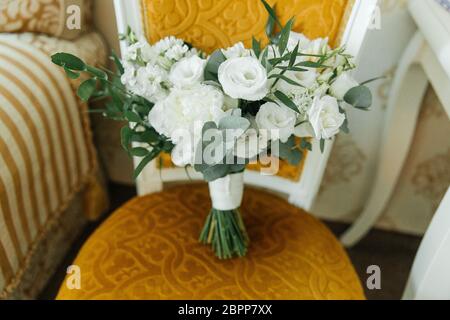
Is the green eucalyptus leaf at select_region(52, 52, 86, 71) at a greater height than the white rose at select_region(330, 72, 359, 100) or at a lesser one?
greater

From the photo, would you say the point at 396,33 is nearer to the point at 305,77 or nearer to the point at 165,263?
the point at 305,77

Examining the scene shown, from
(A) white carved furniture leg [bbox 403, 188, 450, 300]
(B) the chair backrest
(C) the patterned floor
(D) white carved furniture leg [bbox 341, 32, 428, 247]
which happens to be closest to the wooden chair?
(B) the chair backrest

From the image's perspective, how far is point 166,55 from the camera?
0.56m

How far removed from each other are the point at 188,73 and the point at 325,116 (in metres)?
0.18

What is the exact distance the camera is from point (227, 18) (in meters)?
0.69

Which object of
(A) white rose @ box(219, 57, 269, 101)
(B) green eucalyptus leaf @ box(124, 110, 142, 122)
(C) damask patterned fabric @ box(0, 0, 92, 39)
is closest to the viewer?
(A) white rose @ box(219, 57, 269, 101)

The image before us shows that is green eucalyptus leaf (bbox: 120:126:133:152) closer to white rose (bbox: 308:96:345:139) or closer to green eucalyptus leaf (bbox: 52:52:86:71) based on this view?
green eucalyptus leaf (bbox: 52:52:86:71)

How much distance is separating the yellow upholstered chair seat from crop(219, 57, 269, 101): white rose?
0.37 m

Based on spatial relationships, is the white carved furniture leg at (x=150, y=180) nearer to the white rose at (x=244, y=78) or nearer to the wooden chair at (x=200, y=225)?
the wooden chair at (x=200, y=225)

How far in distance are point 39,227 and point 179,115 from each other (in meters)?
0.51

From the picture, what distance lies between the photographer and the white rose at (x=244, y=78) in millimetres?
492

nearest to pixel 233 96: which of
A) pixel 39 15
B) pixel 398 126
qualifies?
pixel 39 15

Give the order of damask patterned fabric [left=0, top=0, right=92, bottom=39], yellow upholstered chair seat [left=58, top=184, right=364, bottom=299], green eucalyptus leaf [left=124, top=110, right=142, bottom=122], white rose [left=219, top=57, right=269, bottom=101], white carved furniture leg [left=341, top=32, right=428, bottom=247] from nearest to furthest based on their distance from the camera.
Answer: white rose [left=219, top=57, right=269, bottom=101], green eucalyptus leaf [left=124, top=110, right=142, bottom=122], yellow upholstered chair seat [left=58, top=184, right=364, bottom=299], damask patterned fabric [left=0, top=0, right=92, bottom=39], white carved furniture leg [left=341, top=32, right=428, bottom=247]

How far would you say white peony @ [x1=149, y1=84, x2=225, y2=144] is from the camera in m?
0.51
